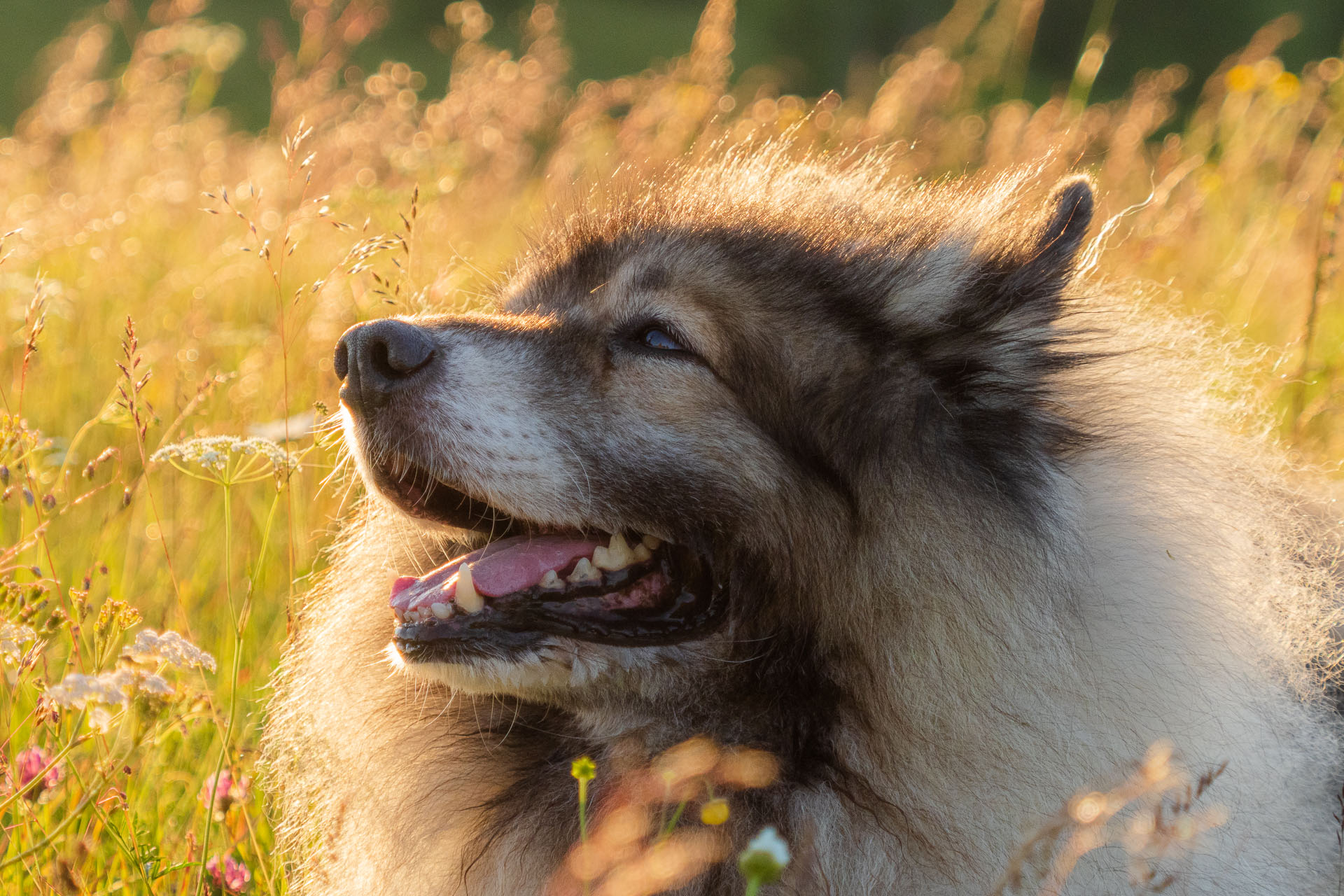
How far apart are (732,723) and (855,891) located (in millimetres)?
427

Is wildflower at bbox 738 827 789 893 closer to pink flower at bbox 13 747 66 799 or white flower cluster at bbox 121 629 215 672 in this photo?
white flower cluster at bbox 121 629 215 672

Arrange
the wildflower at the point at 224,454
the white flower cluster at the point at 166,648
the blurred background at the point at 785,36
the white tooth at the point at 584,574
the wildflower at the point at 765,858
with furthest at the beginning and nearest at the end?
1. the blurred background at the point at 785,36
2. the white tooth at the point at 584,574
3. the wildflower at the point at 224,454
4. the white flower cluster at the point at 166,648
5. the wildflower at the point at 765,858

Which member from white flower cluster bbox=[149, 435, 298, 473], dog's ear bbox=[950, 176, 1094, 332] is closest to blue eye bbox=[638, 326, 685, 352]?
dog's ear bbox=[950, 176, 1094, 332]

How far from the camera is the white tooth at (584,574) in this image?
2.50m

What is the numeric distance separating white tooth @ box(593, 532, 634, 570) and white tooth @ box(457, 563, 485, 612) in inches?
10.9

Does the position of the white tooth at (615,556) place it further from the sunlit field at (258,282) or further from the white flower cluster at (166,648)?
the white flower cluster at (166,648)

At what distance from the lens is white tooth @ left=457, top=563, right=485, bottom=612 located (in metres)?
2.47

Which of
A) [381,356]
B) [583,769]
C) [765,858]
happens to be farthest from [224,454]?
[765,858]

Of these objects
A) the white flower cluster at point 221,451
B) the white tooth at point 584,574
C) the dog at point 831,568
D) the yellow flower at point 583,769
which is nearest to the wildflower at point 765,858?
the yellow flower at point 583,769

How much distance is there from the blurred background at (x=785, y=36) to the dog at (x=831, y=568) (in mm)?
11755

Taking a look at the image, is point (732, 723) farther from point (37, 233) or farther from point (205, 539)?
point (37, 233)

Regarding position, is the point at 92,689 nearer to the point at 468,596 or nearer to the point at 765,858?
the point at 468,596

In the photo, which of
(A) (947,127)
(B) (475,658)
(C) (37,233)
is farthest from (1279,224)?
(C) (37,233)

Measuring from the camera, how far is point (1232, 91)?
23.1 ft
